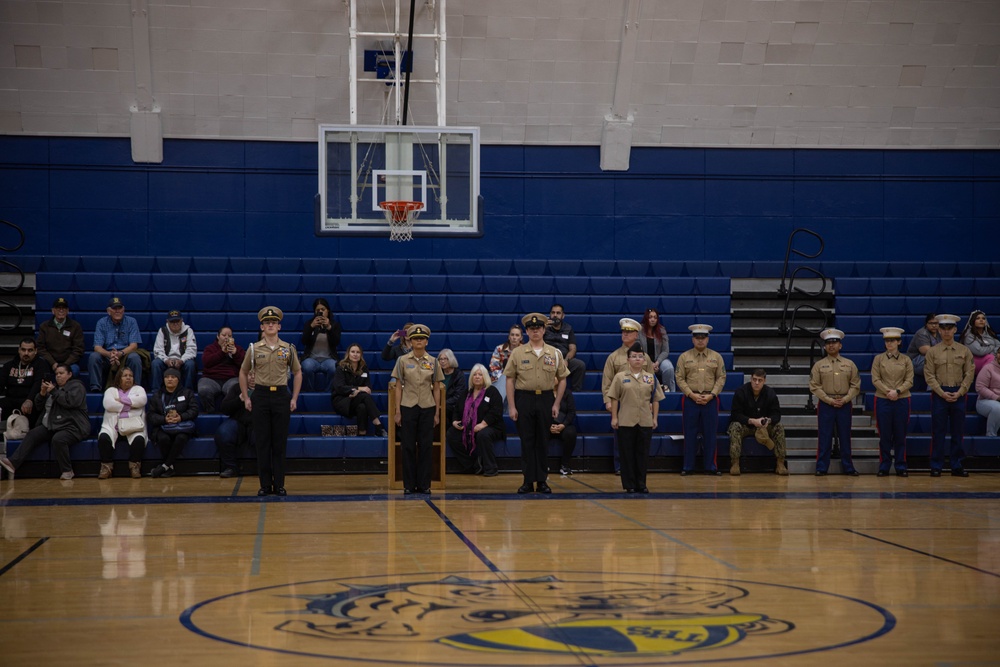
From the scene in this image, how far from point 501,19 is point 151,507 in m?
9.84

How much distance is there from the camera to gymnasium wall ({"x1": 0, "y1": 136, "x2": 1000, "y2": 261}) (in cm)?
1745

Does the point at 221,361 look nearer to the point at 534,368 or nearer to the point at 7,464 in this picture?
the point at 7,464

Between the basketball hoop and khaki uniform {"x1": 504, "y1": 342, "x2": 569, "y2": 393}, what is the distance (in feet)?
7.92

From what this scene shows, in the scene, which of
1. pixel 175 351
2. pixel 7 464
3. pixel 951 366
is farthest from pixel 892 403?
pixel 7 464

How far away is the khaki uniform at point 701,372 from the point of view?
43.2 ft

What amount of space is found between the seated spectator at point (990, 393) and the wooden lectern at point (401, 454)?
6.78 meters

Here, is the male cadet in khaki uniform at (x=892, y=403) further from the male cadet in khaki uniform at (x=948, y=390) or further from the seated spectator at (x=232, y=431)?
the seated spectator at (x=232, y=431)

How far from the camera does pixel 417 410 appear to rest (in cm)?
1083

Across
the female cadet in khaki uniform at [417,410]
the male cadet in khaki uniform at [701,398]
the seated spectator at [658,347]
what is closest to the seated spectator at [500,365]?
the seated spectator at [658,347]

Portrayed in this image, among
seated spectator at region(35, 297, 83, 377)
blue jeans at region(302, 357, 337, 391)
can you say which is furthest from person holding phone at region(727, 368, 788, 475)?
seated spectator at region(35, 297, 83, 377)

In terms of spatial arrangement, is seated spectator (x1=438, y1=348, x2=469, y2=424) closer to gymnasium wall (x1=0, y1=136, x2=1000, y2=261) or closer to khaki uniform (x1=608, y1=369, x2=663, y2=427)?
khaki uniform (x1=608, y1=369, x2=663, y2=427)

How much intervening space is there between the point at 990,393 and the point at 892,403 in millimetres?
1622

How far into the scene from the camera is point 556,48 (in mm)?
17250

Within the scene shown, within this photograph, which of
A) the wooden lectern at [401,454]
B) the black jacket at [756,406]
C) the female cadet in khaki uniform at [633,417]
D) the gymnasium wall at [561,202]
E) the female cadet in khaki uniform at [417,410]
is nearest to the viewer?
the female cadet in khaki uniform at [417,410]
